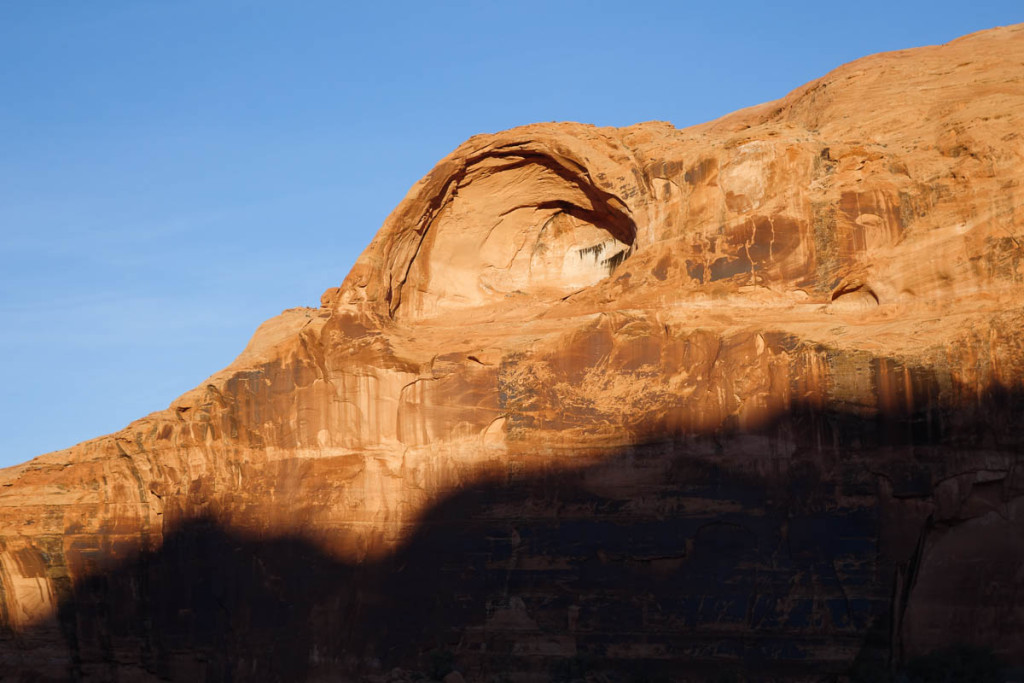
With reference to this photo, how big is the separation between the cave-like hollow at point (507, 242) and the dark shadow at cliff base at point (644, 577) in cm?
460

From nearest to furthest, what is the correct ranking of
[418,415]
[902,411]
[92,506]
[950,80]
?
[902,411]
[950,80]
[418,415]
[92,506]

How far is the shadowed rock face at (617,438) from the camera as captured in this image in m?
19.0

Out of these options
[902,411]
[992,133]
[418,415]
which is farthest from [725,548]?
[992,133]

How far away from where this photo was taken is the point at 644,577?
2030 cm

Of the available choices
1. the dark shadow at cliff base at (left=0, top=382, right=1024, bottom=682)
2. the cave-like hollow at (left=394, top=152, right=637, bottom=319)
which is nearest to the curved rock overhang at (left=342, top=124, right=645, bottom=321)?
the cave-like hollow at (left=394, top=152, right=637, bottom=319)

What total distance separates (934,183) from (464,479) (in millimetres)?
9581

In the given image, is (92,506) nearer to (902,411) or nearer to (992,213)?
(902,411)

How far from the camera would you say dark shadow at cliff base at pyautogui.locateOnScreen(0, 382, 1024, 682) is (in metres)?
18.7

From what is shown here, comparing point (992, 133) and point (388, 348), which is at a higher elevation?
point (992, 133)

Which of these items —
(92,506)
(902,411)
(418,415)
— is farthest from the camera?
(92,506)

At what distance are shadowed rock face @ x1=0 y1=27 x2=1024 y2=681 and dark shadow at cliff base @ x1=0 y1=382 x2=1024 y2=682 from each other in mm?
50

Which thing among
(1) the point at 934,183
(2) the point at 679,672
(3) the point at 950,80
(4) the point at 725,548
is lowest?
(2) the point at 679,672

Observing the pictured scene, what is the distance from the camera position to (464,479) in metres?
22.1

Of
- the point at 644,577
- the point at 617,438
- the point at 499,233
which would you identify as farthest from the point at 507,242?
the point at 644,577
